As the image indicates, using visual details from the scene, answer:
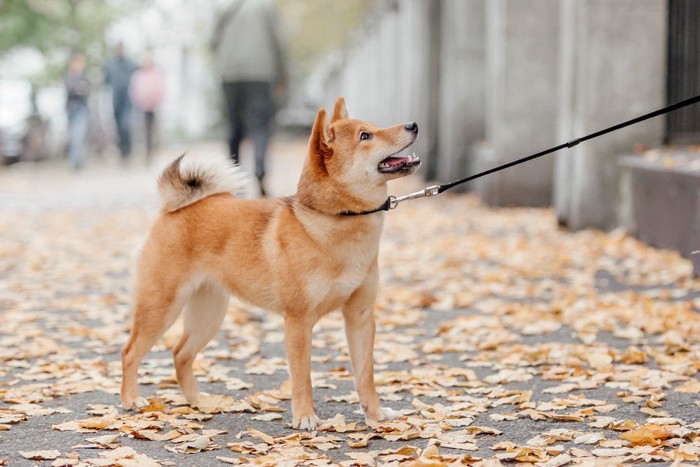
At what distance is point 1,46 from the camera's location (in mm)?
29250

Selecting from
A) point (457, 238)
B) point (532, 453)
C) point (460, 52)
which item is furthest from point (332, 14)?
point (532, 453)

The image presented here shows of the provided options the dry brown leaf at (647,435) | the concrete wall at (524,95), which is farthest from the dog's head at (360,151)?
the concrete wall at (524,95)

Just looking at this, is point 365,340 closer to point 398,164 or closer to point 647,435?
point 398,164

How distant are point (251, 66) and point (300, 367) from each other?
8.94 meters

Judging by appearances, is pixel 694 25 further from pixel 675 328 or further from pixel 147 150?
pixel 147 150

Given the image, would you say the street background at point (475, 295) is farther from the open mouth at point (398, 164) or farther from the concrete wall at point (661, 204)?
the open mouth at point (398, 164)

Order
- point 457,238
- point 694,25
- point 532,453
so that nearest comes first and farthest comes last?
point 532,453, point 694,25, point 457,238

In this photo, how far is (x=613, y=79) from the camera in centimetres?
1074

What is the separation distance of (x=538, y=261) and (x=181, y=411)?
206 inches

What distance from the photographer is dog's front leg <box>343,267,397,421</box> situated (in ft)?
15.6

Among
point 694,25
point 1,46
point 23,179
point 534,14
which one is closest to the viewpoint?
point 694,25

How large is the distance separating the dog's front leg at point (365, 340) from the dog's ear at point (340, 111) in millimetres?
730

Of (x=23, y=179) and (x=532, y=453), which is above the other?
(x=532, y=453)

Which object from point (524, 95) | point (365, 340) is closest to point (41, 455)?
point (365, 340)
